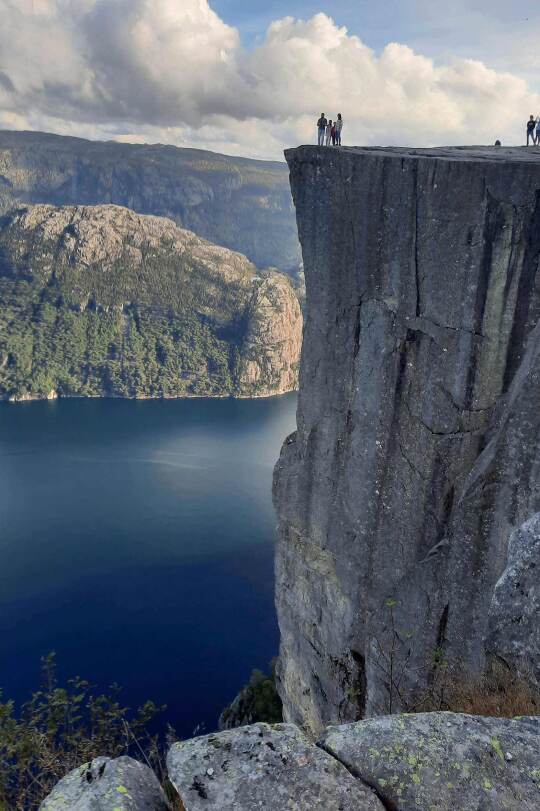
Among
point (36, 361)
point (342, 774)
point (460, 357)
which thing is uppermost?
point (460, 357)

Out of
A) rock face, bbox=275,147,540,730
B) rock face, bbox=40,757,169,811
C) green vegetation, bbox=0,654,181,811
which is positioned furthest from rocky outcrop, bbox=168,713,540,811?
rock face, bbox=275,147,540,730

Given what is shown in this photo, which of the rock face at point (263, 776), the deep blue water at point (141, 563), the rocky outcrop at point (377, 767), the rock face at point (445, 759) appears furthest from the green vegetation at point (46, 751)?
the deep blue water at point (141, 563)

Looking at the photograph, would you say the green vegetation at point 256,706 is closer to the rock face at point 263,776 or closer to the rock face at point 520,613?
the rock face at point 520,613

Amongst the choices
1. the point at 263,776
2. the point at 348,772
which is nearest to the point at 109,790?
the point at 263,776

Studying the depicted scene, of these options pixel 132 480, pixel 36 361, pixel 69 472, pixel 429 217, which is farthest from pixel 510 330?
pixel 36 361

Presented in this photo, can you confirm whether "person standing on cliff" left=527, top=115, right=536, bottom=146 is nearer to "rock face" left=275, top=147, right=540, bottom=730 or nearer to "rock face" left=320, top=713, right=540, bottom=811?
"rock face" left=275, top=147, right=540, bottom=730

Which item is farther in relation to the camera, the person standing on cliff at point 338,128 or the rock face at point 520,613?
the person standing on cliff at point 338,128

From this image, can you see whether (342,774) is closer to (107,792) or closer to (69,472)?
(107,792)
